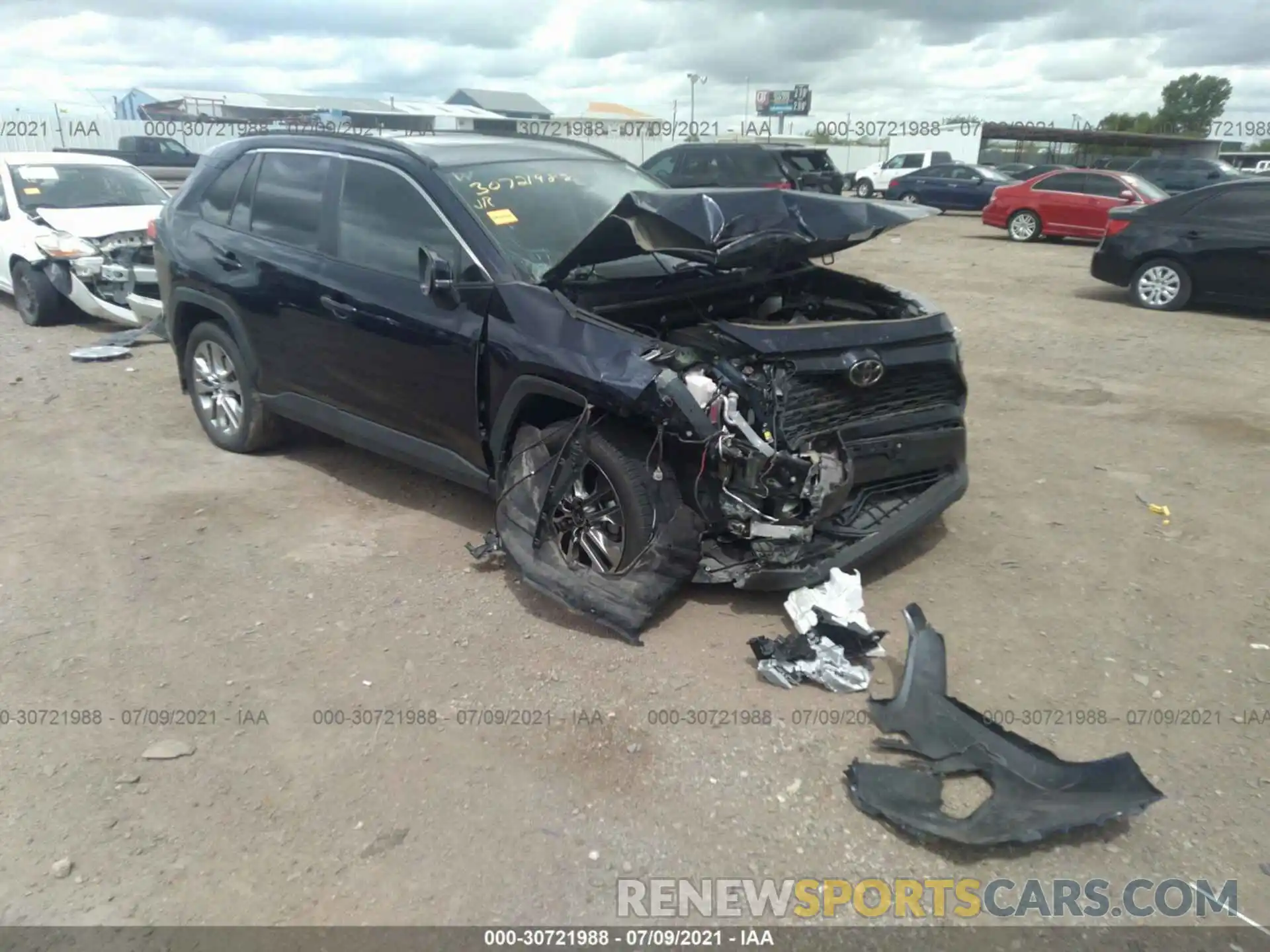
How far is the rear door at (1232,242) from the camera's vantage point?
10.1 m

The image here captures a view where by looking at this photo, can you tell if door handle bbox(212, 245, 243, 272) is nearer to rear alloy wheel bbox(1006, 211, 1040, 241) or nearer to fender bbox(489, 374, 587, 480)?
fender bbox(489, 374, 587, 480)

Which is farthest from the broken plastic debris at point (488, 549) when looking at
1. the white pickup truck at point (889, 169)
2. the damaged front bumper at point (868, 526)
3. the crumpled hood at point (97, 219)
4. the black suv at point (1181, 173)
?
the white pickup truck at point (889, 169)

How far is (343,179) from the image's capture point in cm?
480

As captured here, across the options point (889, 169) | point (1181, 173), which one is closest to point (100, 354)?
point (1181, 173)

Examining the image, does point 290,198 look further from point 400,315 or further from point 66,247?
point 66,247

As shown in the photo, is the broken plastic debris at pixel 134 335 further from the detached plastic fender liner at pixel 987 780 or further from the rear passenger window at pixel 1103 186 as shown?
the rear passenger window at pixel 1103 186

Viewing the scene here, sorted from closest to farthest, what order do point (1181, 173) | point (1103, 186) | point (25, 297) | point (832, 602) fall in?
point (832, 602), point (25, 297), point (1103, 186), point (1181, 173)

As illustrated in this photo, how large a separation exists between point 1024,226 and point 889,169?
43.1 ft

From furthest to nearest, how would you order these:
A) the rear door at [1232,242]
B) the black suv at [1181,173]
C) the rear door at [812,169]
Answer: the black suv at [1181,173] → the rear door at [812,169] → the rear door at [1232,242]

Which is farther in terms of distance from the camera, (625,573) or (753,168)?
(753,168)

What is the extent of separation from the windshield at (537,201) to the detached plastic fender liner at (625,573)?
0.93m

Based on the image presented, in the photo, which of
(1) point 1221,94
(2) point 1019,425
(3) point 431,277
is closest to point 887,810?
(3) point 431,277

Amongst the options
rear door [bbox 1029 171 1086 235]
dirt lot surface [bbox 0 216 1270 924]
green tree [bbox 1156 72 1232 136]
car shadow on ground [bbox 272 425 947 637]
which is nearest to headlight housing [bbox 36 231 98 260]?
dirt lot surface [bbox 0 216 1270 924]

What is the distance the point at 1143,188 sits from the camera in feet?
54.0
